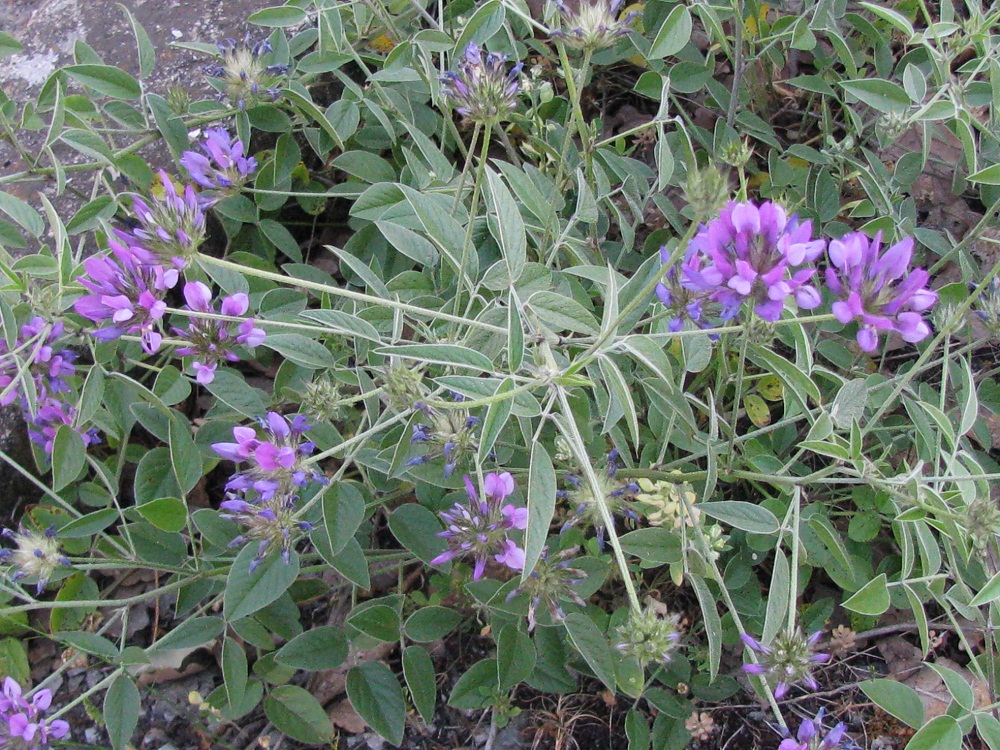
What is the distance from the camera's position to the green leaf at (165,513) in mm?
2059

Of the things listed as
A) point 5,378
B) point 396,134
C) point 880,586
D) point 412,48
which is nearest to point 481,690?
point 880,586

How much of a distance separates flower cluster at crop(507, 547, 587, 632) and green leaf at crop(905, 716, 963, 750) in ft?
2.68

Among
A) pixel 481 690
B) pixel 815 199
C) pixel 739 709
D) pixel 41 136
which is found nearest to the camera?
pixel 481 690

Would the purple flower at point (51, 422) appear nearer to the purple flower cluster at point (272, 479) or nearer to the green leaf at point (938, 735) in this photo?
the purple flower cluster at point (272, 479)

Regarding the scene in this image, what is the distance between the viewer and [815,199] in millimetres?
2756

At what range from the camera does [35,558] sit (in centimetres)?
208

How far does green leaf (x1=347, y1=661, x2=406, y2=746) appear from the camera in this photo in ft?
7.19

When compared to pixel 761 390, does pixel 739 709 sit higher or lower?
lower

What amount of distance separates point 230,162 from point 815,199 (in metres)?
1.97

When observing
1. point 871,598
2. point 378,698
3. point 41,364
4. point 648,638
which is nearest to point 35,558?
point 41,364

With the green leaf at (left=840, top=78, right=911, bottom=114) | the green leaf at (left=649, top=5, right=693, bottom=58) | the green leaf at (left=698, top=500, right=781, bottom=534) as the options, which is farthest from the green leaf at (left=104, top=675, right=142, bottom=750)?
the green leaf at (left=840, top=78, right=911, bottom=114)

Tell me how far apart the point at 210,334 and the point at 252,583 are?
0.65m

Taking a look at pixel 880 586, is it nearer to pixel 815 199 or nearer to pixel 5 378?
pixel 815 199

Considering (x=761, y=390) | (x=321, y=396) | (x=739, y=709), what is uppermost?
(x=321, y=396)
